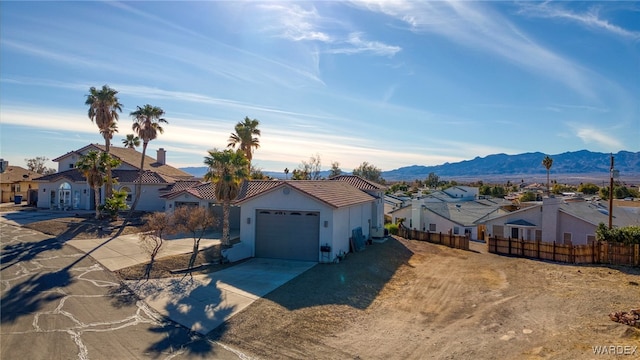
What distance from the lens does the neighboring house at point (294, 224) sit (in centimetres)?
2086

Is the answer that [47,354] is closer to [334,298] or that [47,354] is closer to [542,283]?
[334,298]

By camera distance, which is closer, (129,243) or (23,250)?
(23,250)

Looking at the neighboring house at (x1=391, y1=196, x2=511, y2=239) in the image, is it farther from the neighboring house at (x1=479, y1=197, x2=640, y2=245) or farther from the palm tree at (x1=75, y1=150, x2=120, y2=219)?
the palm tree at (x1=75, y1=150, x2=120, y2=219)

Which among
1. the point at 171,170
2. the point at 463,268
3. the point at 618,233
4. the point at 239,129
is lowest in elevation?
the point at 463,268

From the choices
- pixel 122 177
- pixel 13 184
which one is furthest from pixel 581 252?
pixel 13 184

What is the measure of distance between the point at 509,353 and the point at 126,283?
1437 centimetres

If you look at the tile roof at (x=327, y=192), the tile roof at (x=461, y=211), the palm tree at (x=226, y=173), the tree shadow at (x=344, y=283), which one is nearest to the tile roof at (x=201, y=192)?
the tile roof at (x=327, y=192)

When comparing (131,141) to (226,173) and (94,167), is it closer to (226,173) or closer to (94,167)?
(94,167)

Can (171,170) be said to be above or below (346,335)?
above

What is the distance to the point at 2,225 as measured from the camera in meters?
28.1

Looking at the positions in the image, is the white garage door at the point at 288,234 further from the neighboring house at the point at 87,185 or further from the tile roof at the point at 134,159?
the tile roof at the point at 134,159

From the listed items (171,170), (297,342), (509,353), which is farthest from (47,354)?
(171,170)

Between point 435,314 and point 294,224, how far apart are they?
965 cm

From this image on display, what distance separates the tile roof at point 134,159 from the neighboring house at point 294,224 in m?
27.5
